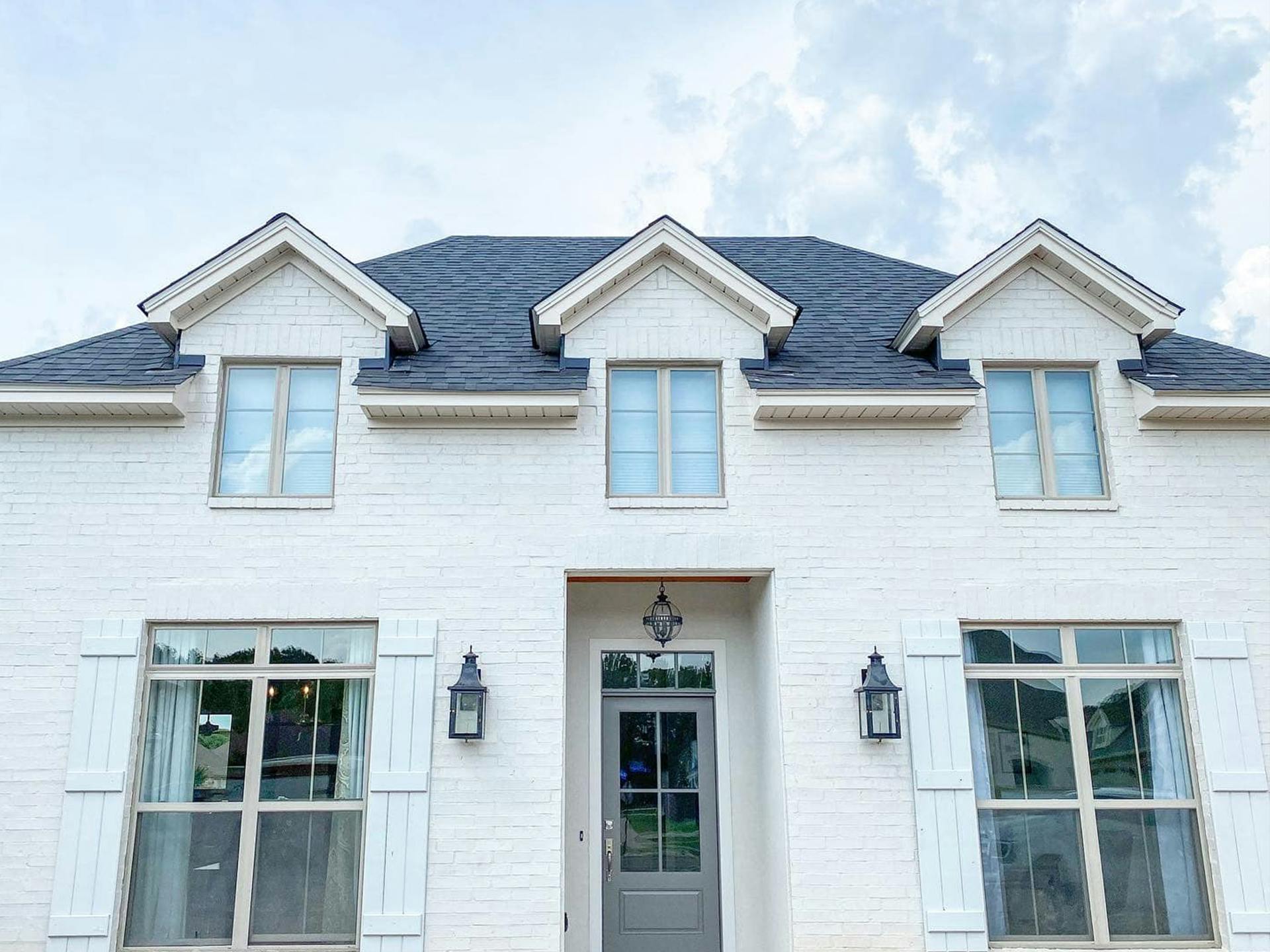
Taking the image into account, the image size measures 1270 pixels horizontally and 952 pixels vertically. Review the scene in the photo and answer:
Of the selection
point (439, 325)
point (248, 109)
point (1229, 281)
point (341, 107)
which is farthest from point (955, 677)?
point (1229, 281)

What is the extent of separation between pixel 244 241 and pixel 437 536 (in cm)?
292

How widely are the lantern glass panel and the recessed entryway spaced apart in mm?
1149

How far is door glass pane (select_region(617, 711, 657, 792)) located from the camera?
7691 millimetres

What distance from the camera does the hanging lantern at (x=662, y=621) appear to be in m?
7.61

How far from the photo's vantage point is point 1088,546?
7.16 metres

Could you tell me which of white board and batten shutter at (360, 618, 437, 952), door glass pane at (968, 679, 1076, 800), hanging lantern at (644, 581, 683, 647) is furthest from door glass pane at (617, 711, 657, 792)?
door glass pane at (968, 679, 1076, 800)

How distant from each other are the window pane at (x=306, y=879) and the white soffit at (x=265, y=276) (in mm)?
3812

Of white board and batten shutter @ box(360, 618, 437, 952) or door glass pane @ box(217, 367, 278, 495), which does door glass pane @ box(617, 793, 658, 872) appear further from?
door glass pane @ box(217, 367, 278, 495)

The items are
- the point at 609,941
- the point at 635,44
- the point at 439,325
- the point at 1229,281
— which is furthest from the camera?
the point at 1229,281

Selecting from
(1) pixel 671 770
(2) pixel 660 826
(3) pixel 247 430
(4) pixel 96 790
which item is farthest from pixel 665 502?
(4) pixel 96 790

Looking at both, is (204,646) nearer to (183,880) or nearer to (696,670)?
(183,880)

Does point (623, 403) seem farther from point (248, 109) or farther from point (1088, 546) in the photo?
point (248, 109)

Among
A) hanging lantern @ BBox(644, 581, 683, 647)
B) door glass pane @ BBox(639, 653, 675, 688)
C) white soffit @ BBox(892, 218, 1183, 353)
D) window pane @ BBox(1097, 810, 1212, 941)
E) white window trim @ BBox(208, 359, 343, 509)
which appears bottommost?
window pane @ BBox(1097, 810, 1212, 941)

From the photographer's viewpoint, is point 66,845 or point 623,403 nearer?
point 66,845
